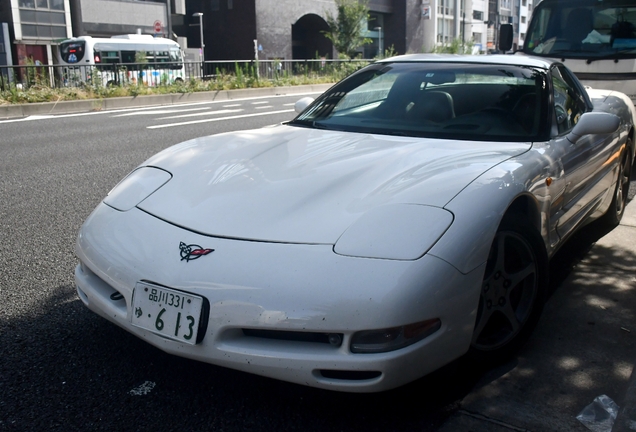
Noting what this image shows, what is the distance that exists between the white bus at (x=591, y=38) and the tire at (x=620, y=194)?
390 cm

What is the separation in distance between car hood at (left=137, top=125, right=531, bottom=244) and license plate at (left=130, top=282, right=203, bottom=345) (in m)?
0.30

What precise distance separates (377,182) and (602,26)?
8138mm

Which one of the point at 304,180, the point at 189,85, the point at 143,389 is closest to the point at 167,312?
the point at 143,389

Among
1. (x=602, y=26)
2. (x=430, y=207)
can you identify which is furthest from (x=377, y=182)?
(x=602, y=26)

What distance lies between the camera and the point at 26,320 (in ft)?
10.2

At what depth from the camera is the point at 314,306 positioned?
2113 millimetres

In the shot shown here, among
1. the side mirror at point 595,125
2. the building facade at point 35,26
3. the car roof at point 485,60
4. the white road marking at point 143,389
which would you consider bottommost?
the white road marking at point 143,389

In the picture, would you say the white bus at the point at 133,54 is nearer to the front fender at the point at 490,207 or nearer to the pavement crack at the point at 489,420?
the front fender at the point at 490,207

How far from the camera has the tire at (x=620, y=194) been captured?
15.5 ft

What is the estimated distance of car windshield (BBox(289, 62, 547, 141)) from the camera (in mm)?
3393

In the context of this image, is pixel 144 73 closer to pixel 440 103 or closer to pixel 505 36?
pixel 505 36

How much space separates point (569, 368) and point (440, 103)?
1557 millimetres

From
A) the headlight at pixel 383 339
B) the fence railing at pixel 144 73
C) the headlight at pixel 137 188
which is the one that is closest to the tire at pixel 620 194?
the headlight at pixel 383 339

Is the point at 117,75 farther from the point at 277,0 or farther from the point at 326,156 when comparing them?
the point at 277,0
